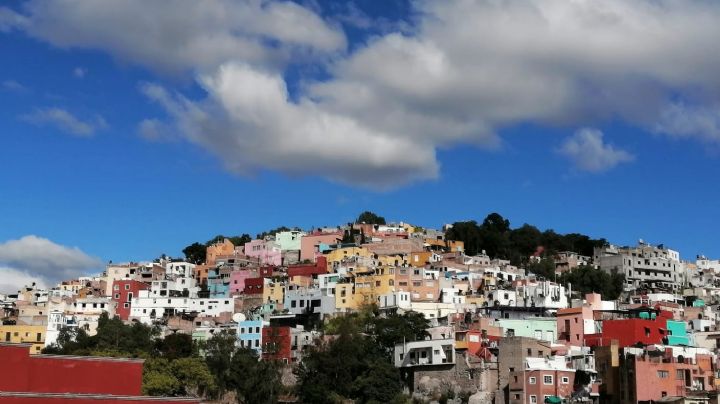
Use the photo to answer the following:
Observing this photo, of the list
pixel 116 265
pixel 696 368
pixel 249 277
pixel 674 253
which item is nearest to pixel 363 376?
pixel 696 368

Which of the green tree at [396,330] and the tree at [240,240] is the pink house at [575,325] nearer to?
the green tree at [396,330]

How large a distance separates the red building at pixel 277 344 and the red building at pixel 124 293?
20.1 meters

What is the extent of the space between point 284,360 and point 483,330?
47.3 feet

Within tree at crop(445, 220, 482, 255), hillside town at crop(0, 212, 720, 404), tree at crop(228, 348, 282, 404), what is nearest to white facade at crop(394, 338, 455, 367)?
hillside town at crop(0, 212, 720, 404)

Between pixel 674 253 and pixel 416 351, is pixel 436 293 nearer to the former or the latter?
pixel 416 351

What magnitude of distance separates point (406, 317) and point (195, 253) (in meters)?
53.3

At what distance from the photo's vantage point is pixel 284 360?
69938 millimetres

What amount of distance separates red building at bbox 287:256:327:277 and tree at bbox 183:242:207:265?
81.3 ft

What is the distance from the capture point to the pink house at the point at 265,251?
104m

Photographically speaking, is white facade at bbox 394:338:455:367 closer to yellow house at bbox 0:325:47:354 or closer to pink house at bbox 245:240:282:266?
yellow house at bbox 0:325:47:354

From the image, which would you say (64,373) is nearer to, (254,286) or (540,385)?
(540,385)

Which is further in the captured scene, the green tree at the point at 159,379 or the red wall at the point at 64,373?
the green tree at the point at 159,379

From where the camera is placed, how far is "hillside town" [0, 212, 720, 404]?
56.8 meters

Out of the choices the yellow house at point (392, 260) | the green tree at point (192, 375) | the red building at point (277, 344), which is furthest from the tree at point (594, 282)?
the green tree at point (192, 375)
